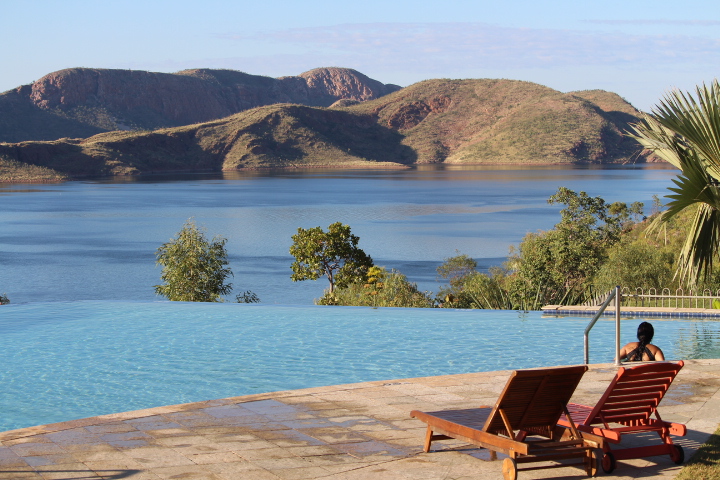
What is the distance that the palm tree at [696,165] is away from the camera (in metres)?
4.72

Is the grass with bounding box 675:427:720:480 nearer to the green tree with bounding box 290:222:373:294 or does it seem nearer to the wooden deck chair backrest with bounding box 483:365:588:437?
the wooden deck chair backrest with bounding box 483:365:588:437

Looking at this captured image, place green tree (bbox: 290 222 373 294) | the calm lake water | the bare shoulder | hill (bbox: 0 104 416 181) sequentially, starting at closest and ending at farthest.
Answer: the bare shoulder
green tree (bbox: 290 222 373 294)
the calm lake water
hill (bbox: 0 104 416 181)

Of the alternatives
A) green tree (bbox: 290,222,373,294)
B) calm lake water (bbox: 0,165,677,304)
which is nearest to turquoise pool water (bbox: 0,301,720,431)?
green tree (bbox: 290,222,373,294)

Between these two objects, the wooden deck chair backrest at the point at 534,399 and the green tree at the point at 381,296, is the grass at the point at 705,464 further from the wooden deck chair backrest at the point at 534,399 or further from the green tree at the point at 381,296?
the green tree at the point at 381,296

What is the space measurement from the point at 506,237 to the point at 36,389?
42.5 metres

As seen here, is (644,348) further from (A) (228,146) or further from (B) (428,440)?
(A) (228,146)

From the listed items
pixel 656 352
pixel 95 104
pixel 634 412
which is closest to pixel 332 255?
pixel 656 352

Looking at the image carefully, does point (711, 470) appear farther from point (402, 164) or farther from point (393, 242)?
point (402, 164)

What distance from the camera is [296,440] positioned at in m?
4.17

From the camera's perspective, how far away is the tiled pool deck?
3617 millimetres

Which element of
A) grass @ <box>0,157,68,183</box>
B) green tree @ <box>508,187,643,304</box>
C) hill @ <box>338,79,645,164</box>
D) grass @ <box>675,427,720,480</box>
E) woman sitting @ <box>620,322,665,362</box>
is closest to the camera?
grass @ <box>675,427,720,480</box>

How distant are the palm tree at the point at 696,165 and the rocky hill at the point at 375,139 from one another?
10921 cm

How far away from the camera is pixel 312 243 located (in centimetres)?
2205

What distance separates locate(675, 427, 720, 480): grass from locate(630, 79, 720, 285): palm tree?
1071 mm
